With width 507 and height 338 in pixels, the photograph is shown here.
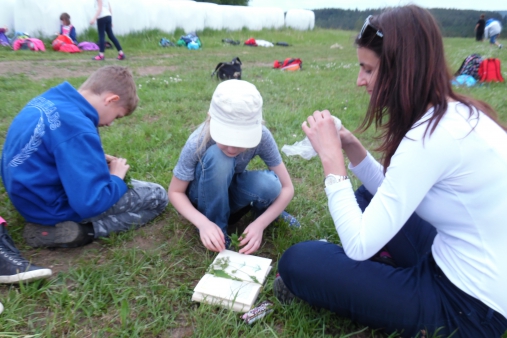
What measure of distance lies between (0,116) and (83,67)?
4094 mm

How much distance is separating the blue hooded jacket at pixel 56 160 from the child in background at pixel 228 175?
0.40m

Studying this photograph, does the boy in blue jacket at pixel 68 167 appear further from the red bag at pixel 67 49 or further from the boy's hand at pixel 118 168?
the red bag at pixel 67 49

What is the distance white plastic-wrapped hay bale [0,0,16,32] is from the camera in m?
11.0

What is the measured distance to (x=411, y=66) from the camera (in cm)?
131

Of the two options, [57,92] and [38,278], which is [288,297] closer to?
[38,278]

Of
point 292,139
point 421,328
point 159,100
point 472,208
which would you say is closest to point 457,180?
point 472,208

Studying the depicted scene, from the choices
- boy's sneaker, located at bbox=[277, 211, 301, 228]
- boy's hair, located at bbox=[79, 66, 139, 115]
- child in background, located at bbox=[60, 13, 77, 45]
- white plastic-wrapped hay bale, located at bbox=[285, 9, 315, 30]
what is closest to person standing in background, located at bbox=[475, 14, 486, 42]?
white plastic-wrapped hay bale, located at bbox=[285, 9, 315, 30]

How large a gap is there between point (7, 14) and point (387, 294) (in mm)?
13009

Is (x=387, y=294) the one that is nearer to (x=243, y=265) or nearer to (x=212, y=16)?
(x=243, y=265)

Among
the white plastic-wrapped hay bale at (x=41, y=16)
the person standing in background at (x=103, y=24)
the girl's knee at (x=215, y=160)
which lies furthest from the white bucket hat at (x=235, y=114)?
the white plastic-wrapped hay bale at (x=41, y=16)

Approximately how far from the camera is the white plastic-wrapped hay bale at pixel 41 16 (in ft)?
36.3

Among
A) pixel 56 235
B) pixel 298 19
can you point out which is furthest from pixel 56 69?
pixel 298 19

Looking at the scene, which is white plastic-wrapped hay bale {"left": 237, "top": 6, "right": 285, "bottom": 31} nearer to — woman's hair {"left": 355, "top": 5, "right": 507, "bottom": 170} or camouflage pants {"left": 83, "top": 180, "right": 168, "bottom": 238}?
camouflage pants {"left": 83, "top": 180, "right": 168, "bottom": 238}

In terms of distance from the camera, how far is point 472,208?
127cm
